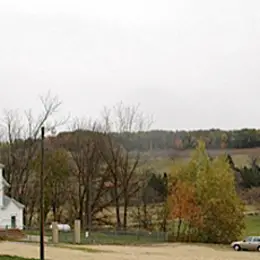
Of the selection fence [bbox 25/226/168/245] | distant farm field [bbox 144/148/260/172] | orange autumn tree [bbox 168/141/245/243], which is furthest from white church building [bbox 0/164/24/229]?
distant farm field [bbox 144/148/260/172]

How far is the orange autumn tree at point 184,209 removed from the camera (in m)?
61.0

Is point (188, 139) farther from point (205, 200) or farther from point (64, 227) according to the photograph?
point (64, 227)

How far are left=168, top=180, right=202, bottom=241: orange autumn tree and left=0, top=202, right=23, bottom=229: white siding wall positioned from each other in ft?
48.3

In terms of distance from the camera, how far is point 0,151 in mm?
74500

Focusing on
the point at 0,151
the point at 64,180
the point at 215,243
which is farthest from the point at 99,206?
the point at 215,243

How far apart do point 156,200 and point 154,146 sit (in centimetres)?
661

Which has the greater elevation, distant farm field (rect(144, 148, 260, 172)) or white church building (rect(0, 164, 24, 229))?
distant farm field (rect(144, 148, 260, 172))

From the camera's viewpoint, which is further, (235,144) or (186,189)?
(235,144)

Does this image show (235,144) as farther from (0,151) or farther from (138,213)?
(0,151)

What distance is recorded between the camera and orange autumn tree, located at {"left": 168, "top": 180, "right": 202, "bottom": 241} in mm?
61044

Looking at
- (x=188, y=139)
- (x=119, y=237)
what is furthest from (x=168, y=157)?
(x=119, y=237)

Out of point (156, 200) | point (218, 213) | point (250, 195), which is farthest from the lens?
point (250, 195)

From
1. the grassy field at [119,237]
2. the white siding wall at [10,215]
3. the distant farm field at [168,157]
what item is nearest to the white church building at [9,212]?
the white siding wall at [10,215]

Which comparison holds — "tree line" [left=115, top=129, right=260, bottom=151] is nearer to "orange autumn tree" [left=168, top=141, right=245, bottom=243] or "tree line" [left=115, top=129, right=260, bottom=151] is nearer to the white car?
"orange autumn tree" [left=168, top=141, right=245, bottom=243]
